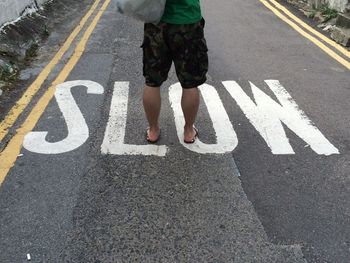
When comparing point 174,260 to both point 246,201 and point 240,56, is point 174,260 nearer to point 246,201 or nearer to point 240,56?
point 246,201

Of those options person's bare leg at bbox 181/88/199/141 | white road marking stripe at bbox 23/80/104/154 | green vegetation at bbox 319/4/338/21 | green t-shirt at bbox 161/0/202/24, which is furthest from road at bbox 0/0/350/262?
green vegetation at bbox 319/4/338/21

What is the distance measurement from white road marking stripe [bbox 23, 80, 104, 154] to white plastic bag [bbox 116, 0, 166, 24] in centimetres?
127

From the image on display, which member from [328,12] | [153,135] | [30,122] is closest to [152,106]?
[153,135]

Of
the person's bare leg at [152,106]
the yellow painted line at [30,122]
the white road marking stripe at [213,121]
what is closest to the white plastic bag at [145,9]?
the person's bare leg at [152,106]

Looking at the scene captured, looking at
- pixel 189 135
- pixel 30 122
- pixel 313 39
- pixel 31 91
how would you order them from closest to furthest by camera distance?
pixel 189 135 → pixel 30 122 → pixel 31 91 → pixel 313 39

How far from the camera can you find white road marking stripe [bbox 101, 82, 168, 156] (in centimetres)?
378

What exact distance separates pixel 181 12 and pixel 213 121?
132 cm

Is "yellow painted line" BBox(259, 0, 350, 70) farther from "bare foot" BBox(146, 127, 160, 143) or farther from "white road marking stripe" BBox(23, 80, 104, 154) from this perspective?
"white road marking stripe" BBox(23, 80, 104, 154)

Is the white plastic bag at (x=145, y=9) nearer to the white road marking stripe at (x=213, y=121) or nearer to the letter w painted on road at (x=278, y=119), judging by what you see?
the white road marking stripe at (x=213, y=121)

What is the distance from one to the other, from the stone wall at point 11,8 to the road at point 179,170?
128 cm

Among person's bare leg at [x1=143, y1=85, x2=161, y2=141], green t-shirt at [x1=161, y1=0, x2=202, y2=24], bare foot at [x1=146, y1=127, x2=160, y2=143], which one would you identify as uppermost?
green t-shirt at [x1=161, y1=0, x2=202, y2=24]

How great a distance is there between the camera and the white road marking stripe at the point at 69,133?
378 cm

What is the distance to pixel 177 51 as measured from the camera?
3.47 m

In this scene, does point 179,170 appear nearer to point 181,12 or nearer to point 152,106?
point 152,106
